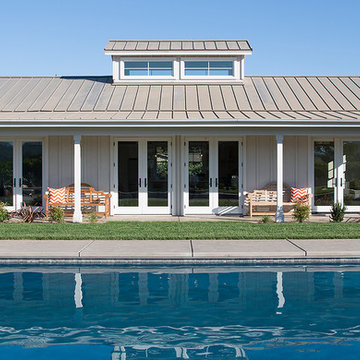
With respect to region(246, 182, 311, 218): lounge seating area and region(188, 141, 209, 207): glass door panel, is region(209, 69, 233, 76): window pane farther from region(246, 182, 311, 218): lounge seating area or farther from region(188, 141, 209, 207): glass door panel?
region(246, 182, 311, 218): lounge seating area

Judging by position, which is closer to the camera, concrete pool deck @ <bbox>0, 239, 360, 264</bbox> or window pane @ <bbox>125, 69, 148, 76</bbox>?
concrete pool deck @ <bbox>0, 239, 360, 264</bbox>

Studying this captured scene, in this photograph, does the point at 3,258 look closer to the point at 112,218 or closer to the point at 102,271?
the point at 102,271

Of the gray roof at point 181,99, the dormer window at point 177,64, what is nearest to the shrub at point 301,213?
the gray roof at point 181,99

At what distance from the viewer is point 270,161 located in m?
13.8

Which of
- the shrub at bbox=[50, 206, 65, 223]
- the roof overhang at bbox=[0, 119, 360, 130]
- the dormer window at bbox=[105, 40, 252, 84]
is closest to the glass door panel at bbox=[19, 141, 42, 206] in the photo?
the shrub at bbox=[50, 206, 65, 223]

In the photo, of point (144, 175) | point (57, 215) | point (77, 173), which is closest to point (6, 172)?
point (57, 215)

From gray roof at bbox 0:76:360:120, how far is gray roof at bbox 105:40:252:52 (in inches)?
47.7

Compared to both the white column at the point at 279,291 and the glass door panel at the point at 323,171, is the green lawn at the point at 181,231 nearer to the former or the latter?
the white column at the point at 279,291

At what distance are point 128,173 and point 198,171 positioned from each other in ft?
7.09

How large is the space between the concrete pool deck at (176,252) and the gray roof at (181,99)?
4274mm

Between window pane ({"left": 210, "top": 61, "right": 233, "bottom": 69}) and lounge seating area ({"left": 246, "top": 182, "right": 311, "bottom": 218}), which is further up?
window pane ({"left": 210, "top": 61, "right": 233, "bottom": 69})

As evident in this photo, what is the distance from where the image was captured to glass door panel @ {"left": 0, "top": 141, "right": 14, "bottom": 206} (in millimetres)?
13625

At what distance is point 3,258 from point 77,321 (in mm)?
2967

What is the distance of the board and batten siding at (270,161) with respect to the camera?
13.7 meters
